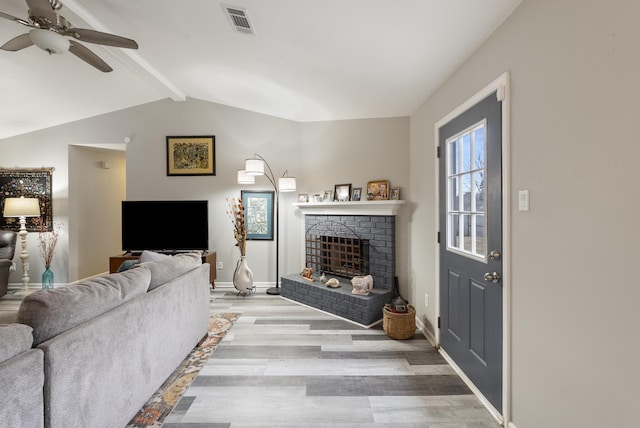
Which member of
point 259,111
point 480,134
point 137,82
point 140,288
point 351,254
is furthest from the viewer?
point 259,111

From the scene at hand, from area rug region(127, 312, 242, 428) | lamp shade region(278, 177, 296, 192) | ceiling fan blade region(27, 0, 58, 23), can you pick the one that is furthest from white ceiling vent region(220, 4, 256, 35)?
area rug region(127, 312, 242, 428)

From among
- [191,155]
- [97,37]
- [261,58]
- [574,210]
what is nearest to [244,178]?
[191,155]

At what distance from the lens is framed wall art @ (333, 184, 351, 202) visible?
3.80 metres

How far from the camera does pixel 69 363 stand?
3.98ft

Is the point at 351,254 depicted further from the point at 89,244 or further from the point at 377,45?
the point at 89,244

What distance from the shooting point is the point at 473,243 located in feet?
6.77

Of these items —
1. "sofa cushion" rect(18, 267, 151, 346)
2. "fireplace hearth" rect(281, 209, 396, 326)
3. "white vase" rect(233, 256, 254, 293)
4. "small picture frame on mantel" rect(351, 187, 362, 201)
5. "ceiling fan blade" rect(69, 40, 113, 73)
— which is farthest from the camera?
"white vase" rect(233, 256, 254, 293)

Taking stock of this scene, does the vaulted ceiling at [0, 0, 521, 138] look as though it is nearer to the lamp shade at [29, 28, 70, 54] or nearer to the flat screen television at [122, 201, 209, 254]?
the lamp shade at [29, 28, 70, 54]

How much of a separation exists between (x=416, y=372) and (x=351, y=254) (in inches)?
65.4

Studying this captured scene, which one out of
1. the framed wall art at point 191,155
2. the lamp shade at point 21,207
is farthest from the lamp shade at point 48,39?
the lamp shade at point 21,207

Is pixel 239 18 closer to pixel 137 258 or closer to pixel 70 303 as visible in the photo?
pixel 70 303

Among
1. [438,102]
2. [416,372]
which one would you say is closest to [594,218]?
[416,372]

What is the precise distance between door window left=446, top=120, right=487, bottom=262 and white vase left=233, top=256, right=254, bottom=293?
279 centimetres

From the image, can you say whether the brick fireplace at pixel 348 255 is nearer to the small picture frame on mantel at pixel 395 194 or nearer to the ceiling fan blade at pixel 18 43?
the small picture frame on mantel at pixel 395 194
